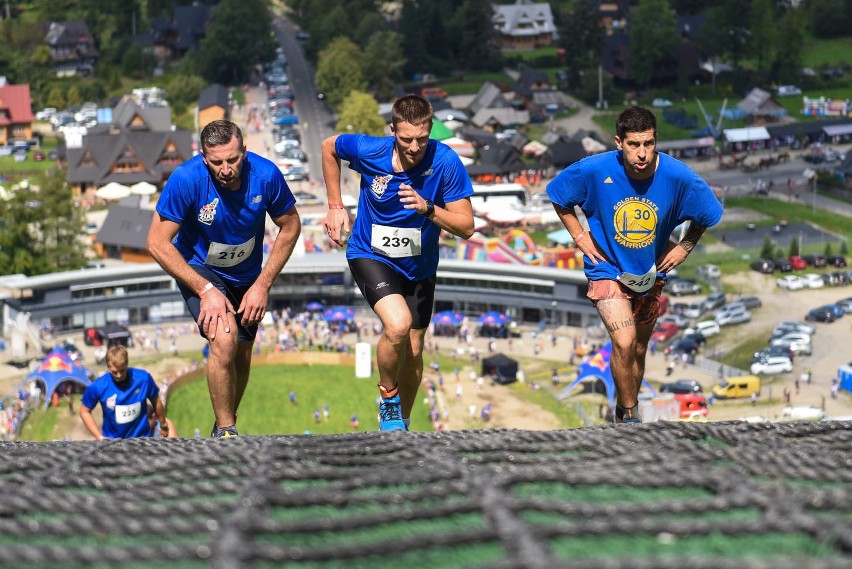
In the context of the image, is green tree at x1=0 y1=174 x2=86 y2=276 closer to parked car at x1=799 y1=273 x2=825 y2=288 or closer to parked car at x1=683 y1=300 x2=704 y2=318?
parked car at x1=683 y1=300 x2=704 y2=318

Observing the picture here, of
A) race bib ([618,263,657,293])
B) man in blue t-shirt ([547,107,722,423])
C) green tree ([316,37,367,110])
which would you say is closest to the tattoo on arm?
man in blue t-shirt ([547,107,722,423])

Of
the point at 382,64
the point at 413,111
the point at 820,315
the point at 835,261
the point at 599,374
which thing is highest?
the point at 382,64

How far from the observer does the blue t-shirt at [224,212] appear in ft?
37.4

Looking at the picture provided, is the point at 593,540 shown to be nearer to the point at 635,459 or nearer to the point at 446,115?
the point at 635,459

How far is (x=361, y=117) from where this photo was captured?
276 feet

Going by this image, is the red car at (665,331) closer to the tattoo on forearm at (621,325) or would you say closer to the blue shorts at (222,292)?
the tattoo on forearm at (621,325)

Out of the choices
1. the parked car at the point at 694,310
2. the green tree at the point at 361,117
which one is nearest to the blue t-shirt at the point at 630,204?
the parked car at the point at 694,310

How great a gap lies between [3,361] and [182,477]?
4564 cm

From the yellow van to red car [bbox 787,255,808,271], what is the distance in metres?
16.9

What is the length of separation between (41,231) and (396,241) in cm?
5433

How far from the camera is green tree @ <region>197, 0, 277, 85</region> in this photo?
10175 cm

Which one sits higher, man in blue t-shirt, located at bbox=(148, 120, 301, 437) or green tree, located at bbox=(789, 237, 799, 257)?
man in blue t-shirt, located at bbox=(148, 120, 301, 437)

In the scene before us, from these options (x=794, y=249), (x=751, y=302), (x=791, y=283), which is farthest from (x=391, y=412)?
(x=794, y=249)

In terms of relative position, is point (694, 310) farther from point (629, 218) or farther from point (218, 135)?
point (218, 135)
